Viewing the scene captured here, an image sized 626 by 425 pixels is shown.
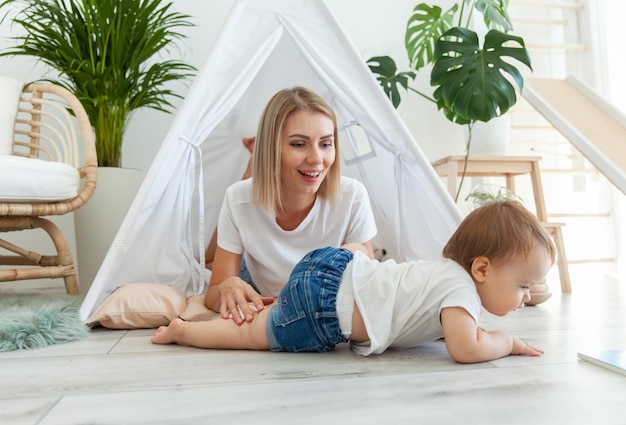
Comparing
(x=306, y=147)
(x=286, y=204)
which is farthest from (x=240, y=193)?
(x=306, y=147)

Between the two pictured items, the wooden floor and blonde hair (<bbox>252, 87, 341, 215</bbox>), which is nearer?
the wooden floor

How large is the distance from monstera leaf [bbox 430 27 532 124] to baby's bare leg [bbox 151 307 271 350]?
1174mm

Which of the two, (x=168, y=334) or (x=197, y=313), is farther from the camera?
(x=197, y=313)

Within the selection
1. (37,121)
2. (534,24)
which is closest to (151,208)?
(37,121)

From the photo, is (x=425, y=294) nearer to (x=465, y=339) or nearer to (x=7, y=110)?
(x=465, y=339)

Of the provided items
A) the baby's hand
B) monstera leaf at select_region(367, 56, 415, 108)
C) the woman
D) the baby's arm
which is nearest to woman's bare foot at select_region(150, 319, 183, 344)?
the woman

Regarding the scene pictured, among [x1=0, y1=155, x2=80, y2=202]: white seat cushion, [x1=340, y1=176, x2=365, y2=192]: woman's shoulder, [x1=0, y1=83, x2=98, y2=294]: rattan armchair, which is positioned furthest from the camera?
[x1=0, y1=83, x2=98, y2=294]: rattan armchair

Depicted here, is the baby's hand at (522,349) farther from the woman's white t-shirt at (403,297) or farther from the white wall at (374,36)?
the white wall at (374,36)

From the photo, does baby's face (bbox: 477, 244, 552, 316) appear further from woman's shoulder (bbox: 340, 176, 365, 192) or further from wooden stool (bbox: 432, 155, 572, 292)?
wooden stool (bbox: 432, 155, 572, 292)

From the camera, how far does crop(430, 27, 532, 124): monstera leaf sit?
6.34ft

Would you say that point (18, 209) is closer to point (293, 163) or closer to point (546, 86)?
point (293, 163)

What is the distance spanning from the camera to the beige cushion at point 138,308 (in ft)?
4.70

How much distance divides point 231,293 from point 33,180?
98 centimetres

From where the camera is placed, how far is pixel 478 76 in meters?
1.96
